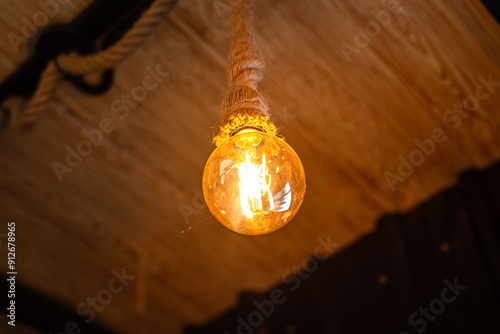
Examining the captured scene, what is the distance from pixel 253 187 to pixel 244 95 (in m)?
0.23

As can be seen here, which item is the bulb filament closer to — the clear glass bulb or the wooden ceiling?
the clear glass bulb

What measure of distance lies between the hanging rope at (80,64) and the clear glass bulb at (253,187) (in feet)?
1.99

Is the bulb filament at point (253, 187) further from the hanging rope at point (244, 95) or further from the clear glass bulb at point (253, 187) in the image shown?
the hanging rope at point (244, 95)

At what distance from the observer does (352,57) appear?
2.14 metres

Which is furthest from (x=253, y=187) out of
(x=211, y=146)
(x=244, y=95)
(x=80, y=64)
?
(x=211, y=146)

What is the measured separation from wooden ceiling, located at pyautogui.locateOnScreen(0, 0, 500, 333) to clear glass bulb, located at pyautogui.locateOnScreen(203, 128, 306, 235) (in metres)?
0.91

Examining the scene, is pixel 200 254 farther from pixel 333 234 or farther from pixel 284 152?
pixel 284 152

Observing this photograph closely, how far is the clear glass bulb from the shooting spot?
1.28 m

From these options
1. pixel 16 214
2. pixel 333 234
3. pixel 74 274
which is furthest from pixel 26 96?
pixel 333 234

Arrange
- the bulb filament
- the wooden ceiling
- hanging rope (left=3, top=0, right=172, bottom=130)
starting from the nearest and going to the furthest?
the bulb filament
hanging rope (left=3, top=0, right=172, bottom=130)
the wooden ceiling

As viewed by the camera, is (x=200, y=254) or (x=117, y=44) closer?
(x=117, y=44)

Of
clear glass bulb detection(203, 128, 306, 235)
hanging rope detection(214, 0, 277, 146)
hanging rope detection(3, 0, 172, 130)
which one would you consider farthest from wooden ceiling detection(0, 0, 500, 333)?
clear glass bulb detection(203, 128, 306, 235)

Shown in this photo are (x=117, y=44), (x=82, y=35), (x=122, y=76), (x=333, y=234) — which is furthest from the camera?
(x=333, y=234)

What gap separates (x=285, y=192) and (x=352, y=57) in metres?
1.04
